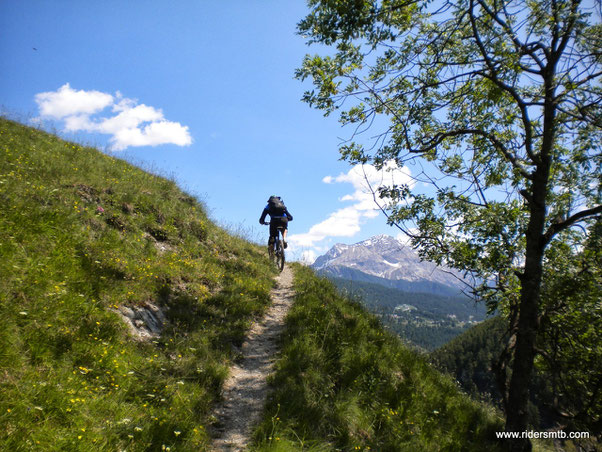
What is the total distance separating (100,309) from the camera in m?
5.46

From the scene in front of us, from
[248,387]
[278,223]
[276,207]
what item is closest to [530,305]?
[248,387]

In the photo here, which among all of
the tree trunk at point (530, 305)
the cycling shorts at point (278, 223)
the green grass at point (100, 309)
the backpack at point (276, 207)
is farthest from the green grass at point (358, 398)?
the backpack at point (276, 207)

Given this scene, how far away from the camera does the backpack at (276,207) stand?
14.2 metres

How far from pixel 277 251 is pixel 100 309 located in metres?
9.71

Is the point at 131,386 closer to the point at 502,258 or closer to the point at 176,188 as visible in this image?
the point at 502,258

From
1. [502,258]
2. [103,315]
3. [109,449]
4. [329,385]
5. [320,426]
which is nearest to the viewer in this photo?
[109,449]

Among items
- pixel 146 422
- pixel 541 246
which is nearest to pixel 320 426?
pixel 146 422

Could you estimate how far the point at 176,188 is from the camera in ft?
49.2

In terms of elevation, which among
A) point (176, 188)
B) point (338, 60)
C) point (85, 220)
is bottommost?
point (85, 220)

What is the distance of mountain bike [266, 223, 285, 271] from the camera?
14.6 m

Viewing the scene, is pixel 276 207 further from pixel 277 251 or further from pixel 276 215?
pixel 277 251

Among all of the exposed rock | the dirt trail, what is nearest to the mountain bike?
the dirt trail

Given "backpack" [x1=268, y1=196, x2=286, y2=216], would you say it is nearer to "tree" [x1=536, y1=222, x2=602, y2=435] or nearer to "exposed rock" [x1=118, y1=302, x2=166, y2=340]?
"exposed rock" [x1=118, y1=302, x2=166, y2=340]

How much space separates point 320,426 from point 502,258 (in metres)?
5.29
